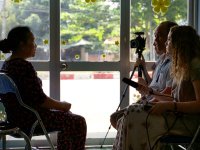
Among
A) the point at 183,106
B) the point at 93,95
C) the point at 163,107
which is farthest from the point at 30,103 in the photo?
the point at 93,95

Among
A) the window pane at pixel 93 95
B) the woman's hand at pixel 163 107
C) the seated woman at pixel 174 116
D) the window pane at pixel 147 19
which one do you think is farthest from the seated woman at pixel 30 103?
the window pane at pixel 147 19

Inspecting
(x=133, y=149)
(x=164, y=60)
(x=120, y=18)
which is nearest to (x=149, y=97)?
(x=164, y=60)

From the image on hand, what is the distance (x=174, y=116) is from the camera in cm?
230

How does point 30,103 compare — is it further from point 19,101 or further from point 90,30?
point 90,30

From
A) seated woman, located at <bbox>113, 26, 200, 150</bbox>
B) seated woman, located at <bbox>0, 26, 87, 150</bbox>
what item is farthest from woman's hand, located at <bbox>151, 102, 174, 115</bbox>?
seated woman, located at <bbox>0, 26, 87, 150</bbox>

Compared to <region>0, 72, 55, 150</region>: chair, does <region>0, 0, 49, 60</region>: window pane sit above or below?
above

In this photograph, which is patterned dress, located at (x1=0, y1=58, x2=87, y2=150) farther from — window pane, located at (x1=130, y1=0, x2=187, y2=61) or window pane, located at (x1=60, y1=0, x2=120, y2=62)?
window pane, located at (x1=130, y1=0, x2=187, y2=61)

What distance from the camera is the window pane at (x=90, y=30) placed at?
386cm

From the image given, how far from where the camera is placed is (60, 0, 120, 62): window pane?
386 cm

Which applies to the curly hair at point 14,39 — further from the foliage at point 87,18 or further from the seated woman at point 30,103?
the foliage at point 87,18

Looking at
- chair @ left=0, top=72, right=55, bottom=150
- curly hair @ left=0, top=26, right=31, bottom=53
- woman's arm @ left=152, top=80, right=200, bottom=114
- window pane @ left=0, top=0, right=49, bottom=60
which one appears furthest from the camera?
window pane @ left=0, top=0, right=49, bottom=60

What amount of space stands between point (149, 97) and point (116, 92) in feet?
3.37

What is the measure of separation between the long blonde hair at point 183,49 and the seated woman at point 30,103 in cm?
88

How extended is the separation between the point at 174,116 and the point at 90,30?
186cm
